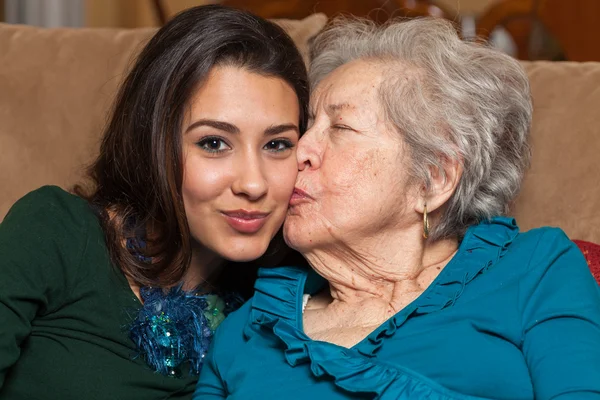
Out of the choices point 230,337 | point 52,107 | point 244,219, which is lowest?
point 230,337

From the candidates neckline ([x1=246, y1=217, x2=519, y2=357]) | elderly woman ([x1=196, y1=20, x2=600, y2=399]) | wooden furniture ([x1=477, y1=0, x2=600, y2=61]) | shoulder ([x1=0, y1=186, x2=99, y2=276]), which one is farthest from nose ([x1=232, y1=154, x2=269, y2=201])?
wooden furniture ([x1=477, y1=0, x2=600, y2=61])

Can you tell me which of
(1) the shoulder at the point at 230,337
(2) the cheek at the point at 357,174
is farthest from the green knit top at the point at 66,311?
(2) the cheek at the point at 357,174

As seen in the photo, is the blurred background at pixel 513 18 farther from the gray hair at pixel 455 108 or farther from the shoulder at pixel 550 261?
the shoulder at pixel 550 261

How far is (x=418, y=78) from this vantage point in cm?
158

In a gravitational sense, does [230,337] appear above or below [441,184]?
below

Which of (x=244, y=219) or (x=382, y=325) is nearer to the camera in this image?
(x=382, y=325)

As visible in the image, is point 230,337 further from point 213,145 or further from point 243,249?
point 213,145

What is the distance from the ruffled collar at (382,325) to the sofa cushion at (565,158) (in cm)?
28

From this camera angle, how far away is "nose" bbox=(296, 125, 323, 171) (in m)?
1.61

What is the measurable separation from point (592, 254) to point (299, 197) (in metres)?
0.59

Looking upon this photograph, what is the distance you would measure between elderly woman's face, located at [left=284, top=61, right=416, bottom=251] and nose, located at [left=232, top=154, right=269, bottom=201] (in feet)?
0.33

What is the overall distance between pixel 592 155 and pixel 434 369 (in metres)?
0.72

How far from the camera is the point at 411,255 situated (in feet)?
5.25

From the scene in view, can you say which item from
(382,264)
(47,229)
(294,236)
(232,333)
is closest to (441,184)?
(382,264)
